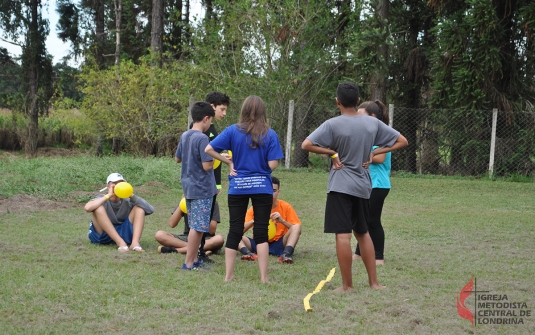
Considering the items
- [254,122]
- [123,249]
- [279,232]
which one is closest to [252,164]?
[254,122]

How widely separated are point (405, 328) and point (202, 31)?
18339mm

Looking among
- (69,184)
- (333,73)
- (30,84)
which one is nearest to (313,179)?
(333,73)

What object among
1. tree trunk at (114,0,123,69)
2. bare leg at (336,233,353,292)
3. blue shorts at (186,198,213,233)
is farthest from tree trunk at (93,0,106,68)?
bare leg at (336,233,353,292)

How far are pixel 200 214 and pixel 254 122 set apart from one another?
112cm

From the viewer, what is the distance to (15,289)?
213 inches

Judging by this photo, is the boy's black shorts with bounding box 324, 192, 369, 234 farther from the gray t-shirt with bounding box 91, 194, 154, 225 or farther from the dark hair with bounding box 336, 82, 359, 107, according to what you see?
the gray t-shirt with bounding box 91, 194, 154, 225

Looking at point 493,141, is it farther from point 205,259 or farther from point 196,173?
point 196,173

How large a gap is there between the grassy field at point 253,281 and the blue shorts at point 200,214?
49cm

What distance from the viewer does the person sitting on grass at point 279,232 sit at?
731cm

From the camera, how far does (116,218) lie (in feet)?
24.8

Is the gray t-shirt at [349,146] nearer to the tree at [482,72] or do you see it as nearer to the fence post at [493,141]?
the fence post at [493,141]

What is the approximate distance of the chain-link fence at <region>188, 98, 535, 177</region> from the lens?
58.7ft

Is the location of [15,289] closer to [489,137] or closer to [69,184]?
[69,184]

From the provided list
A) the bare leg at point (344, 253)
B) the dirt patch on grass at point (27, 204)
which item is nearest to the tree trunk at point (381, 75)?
the dirt patch on grass at point (27, 204)
